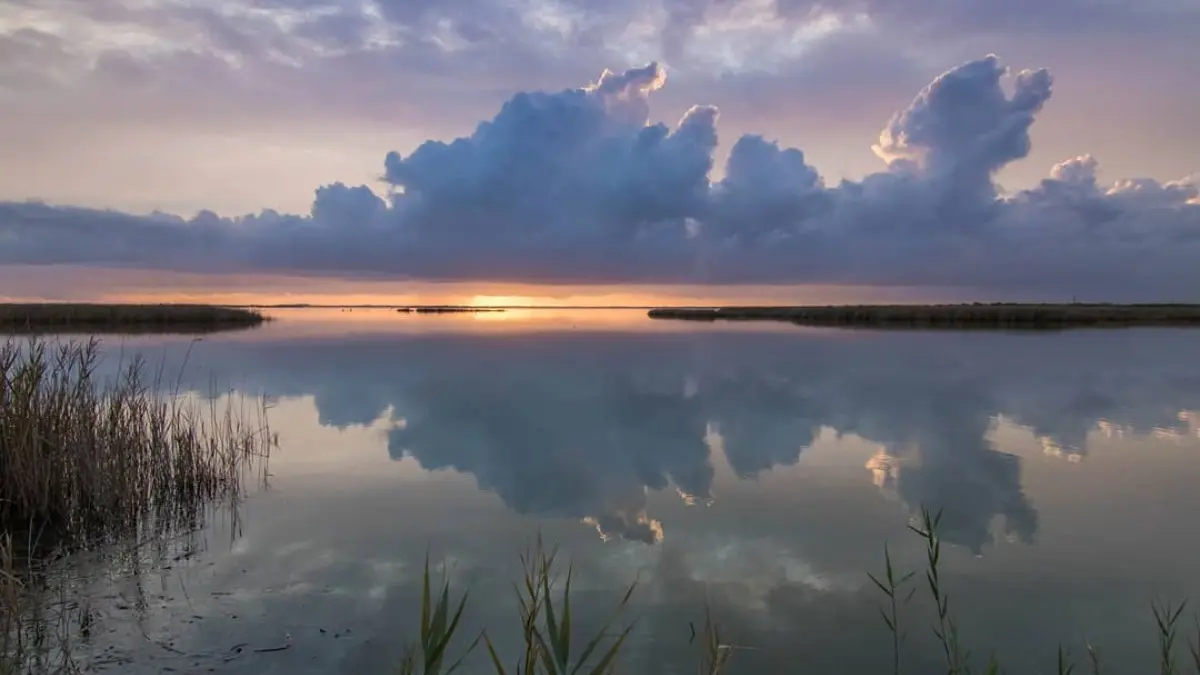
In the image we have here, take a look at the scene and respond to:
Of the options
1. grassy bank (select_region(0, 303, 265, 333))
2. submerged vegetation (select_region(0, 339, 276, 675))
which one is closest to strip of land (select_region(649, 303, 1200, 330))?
grassy bank (select_region(0, 303, 265, 333))

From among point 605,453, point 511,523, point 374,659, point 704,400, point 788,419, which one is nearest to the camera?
point 374,659

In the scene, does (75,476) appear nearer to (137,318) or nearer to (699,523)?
(699,523)

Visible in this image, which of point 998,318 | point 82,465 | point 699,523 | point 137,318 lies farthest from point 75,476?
point 998,318

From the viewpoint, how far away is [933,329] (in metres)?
45.9

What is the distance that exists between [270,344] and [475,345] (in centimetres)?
852

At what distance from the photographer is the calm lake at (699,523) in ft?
16.3

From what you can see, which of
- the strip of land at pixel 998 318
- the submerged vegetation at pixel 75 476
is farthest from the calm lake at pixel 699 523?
the strip of land at pixel 998 318

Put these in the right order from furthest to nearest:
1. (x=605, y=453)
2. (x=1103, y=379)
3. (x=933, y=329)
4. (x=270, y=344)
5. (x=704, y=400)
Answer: (x=933, y=329) < (x=270, y=344) < (x=1103, y=379) < (x=704, y=400) < (x=605, y=453)

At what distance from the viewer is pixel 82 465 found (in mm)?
7027

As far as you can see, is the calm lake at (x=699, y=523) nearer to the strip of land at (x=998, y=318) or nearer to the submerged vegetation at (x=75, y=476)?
the submerged vegetation at (x=75, y=476)

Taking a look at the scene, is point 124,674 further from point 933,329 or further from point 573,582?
point 933,329

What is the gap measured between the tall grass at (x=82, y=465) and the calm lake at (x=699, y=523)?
737mm

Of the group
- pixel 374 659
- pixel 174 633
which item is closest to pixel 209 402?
pixel 174 633

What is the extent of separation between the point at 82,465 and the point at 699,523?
595 cm
